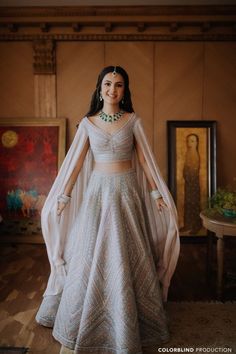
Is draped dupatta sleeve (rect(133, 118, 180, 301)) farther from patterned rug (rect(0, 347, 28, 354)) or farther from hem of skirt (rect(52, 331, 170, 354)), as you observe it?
patterned rug (rect(0, 347, 28, 354))

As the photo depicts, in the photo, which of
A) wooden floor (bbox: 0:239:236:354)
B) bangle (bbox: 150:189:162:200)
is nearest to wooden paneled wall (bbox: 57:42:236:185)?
wooden floor (bbox: 0:239:236:354)

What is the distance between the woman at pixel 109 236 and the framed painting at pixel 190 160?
1558mm

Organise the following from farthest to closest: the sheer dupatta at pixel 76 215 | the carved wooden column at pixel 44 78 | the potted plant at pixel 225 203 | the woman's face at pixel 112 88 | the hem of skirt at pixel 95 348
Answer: the carved wooden column at pixel 44 78
the potted plant at pixel 225 203
the sheer dupatta at pixel 76 215
the woman's face at pixel 112 88
the hem of skirt at pixel 95 348

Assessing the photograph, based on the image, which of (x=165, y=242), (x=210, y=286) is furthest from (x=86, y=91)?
(x=210, y=286)

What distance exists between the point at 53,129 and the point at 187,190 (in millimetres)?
1746

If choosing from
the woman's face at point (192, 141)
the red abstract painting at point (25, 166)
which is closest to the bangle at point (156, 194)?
the woman's face at point (192, 141)

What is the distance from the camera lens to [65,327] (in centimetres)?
186

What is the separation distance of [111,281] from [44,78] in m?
2.70

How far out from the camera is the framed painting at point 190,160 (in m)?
3.66

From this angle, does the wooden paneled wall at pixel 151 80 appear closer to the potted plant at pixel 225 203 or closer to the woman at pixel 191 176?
the woman at pixel 191 176

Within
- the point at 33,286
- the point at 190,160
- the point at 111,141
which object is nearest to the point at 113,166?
the point at 111,141

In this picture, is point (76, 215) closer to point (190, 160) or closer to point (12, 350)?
point (12, 350)

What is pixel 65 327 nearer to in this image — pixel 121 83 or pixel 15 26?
pixel 121 83

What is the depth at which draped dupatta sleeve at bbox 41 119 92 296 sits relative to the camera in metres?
2.04
